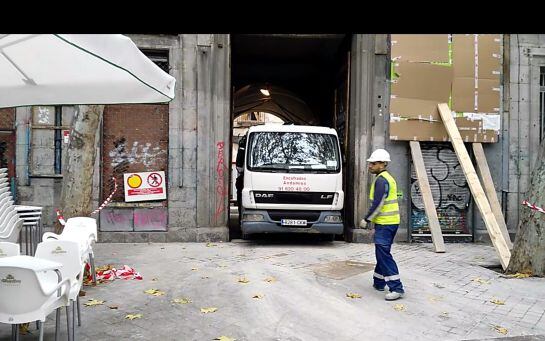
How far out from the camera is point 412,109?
36.2 ft

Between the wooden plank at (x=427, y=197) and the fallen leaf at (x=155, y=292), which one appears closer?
the fallen leaf at (x=155, y=292)

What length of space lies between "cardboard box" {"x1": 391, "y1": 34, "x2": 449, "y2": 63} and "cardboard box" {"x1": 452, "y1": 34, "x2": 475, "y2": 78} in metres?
0.23

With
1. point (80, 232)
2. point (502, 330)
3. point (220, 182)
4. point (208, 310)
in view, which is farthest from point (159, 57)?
point (502, 330)

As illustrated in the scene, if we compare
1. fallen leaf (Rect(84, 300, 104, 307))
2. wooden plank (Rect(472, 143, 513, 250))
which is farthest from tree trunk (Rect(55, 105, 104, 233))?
wooden plank (Rect(472, 143, 513, 250))

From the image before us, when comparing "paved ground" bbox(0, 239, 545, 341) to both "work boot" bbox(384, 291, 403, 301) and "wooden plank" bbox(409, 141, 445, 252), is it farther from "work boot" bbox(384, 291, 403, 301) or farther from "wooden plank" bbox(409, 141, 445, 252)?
"wooden plank" bbox(409, 141, 445, 252)

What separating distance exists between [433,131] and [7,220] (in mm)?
8899

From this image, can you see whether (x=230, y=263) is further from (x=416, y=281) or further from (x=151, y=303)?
(x=416, y=281)

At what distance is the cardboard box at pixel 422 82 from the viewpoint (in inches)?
435

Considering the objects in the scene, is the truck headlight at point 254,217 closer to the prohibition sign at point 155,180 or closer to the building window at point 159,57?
the prohibition sign at point 155,180

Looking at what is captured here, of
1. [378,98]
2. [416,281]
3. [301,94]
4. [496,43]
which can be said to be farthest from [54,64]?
[301,94]

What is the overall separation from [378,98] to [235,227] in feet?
16.9

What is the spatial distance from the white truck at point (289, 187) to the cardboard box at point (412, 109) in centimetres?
219

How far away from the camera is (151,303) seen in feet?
18.6

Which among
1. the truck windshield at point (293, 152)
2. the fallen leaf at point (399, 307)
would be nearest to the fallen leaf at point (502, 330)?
the fallen leaf at point (399, 307)
